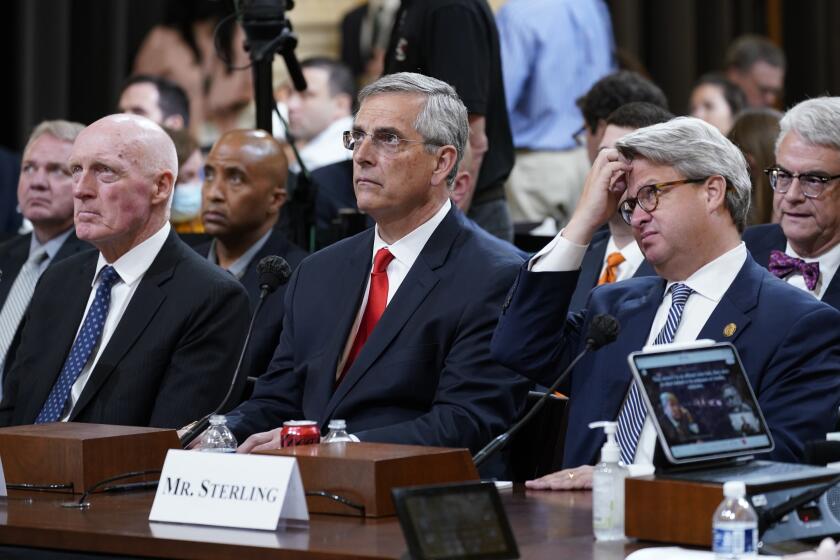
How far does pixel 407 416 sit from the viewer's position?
3533 millimetres

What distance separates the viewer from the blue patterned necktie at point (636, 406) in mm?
3264

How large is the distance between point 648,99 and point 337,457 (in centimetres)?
307

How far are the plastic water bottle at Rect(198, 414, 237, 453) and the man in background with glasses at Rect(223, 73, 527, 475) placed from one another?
1.9 inches

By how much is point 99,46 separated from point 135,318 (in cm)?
452

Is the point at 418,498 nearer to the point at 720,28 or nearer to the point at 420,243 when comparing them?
the point at 420,243

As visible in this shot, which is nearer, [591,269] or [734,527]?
[734,527]

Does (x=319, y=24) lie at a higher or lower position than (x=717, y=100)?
higher

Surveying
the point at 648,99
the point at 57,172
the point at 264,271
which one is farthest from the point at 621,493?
the point at 57,172

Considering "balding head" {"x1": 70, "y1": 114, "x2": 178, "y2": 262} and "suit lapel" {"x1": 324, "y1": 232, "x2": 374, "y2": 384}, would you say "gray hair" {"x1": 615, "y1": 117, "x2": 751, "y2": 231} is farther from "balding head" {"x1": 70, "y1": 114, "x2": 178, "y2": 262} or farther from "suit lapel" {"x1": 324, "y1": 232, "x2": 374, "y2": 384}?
"balding head" {"x1": 70, "y1": 114, "x2": 178, "y2": 262}

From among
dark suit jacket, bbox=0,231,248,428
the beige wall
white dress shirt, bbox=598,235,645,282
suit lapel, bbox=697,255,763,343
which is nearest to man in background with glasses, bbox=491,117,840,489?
suit lapel, bbox=697,255,763,343

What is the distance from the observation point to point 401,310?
3584 millimetres

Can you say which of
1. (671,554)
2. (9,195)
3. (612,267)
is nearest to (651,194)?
(671,554)

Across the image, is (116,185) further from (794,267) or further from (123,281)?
(794,267)

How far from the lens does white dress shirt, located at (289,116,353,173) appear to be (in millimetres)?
7457
